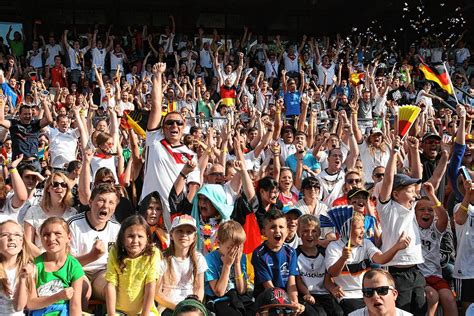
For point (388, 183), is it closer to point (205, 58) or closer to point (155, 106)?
point (155, 106)

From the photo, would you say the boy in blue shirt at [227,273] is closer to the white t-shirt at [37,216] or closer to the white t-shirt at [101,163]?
the white t-shirt at [37,216]

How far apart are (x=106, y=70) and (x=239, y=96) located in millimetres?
4312

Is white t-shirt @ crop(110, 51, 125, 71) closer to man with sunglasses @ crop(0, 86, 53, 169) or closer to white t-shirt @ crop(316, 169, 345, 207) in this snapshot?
man with sunglasses @ crop(0, 86, 53, 169)

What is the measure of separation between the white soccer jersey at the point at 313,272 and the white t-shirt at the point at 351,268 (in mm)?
144

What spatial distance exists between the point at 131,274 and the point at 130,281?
0.05 m

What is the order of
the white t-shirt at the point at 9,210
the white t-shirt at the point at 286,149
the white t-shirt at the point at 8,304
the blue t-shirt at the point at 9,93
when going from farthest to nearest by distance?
the blue t-shirt at the point at 9,93 → the white t-shirt at the point at 286,149 → the white t-shirt at the point at 9,210 → the white t-shirt at the point at 8,304

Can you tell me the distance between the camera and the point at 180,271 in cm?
568

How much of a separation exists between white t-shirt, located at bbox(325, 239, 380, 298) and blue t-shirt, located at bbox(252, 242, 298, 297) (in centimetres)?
36

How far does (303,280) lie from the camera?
6164 millimetres

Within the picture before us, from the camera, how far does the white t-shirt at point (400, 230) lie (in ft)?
20.5

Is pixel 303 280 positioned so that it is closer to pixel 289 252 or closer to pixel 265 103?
pixel 289 252

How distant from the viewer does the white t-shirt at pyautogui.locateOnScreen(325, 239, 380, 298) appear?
6090 mm

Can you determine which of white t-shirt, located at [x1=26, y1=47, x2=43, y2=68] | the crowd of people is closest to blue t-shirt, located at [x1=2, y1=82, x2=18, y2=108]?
the crowd of people

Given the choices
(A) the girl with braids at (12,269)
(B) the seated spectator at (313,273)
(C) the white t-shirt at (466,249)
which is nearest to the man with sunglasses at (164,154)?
(B) the seated spectator at (313,273)
